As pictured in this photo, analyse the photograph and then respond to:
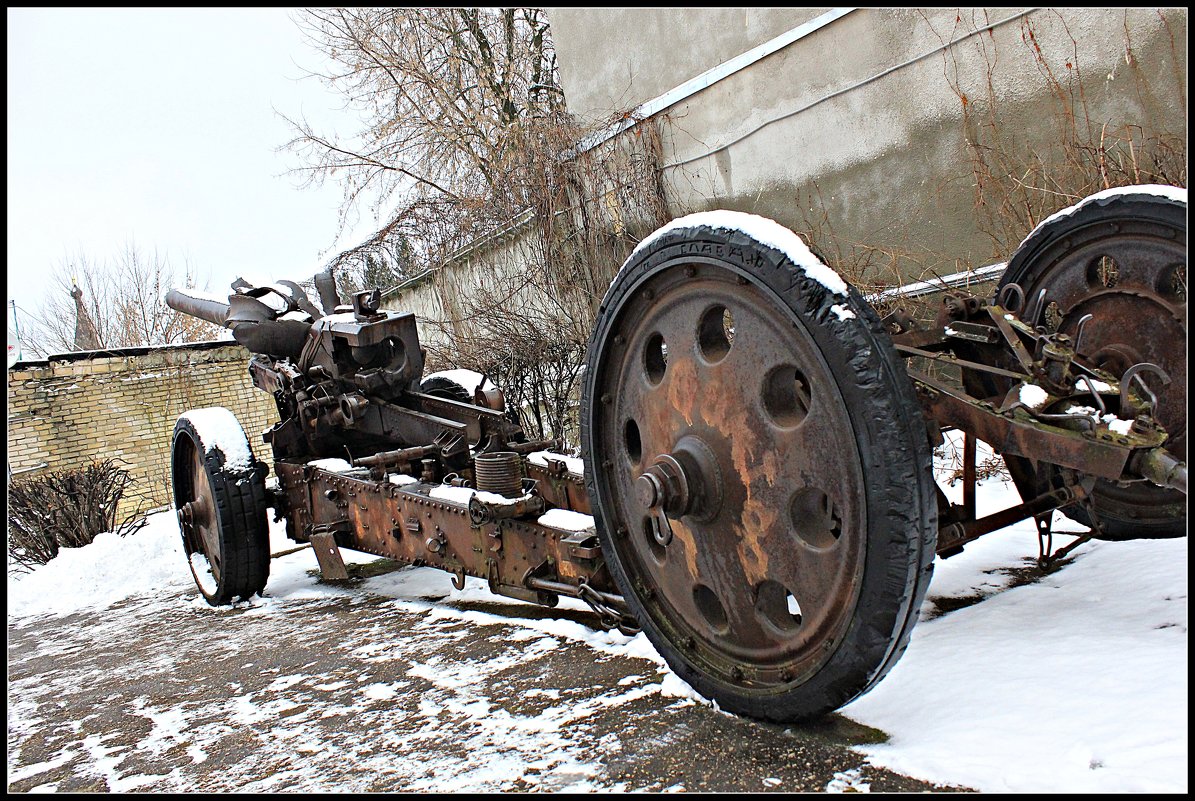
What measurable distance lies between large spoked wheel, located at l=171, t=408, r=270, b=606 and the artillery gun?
1.27 m

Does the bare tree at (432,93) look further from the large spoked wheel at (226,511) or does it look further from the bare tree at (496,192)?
the large spoked wheel at (226,511)

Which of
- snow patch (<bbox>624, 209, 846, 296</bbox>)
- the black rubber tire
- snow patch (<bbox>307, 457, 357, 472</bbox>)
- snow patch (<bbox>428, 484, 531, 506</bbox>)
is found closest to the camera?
snow patch (<bbox>624, 209, 846, 296</bbox>)

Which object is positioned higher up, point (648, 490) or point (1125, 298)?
point (1125, 298)

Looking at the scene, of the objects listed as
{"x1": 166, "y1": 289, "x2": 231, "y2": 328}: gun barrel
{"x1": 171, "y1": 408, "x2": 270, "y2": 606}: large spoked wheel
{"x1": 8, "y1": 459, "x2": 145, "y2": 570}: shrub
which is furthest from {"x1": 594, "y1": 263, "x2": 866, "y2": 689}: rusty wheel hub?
{"x1": 8, "y1": 459, "x2": 145, "y2": 570}: shrub

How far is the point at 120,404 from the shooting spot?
50.4ft

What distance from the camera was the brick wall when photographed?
14.4 meters

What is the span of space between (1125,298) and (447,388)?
4.26 metres

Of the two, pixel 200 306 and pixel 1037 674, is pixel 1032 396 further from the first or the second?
pixel 200 306

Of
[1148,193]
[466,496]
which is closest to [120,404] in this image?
[466,496]

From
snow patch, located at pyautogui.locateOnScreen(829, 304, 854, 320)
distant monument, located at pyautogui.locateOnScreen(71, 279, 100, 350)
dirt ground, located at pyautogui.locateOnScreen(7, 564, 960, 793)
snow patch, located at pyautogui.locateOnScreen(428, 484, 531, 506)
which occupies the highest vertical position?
distant monument, located at pyautogui.locateOnScreen(71, 279, 100, 350)

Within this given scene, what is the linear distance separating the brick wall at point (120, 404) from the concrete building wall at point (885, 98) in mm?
10471

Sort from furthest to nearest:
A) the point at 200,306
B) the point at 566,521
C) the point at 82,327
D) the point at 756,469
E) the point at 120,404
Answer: the point at 82,327, the point at 120,404, the point at 200,306, the point at 566,521, the point at 756,469

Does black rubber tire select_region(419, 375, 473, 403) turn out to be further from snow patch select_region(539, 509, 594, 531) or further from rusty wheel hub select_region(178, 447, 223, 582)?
snow patch select_region(539, 509, 594, 531)

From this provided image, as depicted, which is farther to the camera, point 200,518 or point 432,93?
point 432,93
